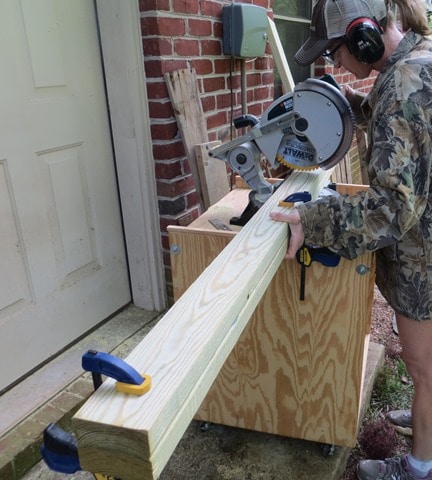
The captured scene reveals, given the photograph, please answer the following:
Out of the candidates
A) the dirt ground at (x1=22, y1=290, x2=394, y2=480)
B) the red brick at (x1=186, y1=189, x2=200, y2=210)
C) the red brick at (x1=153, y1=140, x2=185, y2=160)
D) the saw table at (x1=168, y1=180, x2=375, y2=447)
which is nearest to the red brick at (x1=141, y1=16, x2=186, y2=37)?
the red brick at (x1=153, y1=140, x2=185, y2=160)

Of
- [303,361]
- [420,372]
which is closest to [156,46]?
[303,361]

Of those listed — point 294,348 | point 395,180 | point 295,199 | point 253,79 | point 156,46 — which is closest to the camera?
point 395,180

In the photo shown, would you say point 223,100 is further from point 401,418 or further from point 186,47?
point 401,418

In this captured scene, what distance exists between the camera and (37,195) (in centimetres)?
222

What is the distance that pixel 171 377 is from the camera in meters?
0.84

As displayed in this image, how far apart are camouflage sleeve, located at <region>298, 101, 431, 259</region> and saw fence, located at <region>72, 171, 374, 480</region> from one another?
0.50 feet

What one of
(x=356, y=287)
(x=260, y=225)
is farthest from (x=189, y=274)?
(x=356, y=287)

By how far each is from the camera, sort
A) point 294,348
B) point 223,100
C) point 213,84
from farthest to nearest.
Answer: point 223,100
point 213,84
point 294,348

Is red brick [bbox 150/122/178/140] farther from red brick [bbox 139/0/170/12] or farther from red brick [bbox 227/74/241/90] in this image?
red brick [bbox 227/74/241/90]

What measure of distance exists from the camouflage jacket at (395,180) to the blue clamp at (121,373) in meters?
0.85

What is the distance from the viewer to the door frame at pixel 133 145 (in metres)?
2.38

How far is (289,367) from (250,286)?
89cm

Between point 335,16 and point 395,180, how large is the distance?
0.55 m

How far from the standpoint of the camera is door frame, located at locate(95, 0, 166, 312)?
2.38 m
